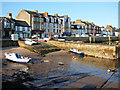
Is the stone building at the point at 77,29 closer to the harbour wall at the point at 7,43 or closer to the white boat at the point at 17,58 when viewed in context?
the harbour wall at the point at 7,43

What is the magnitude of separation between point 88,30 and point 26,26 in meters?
45.1

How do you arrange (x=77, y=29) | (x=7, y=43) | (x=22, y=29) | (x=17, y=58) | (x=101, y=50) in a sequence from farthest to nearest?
(x=77, y=29) < (x=22, y=29) < (x=7, y=43) < (x=101, y=50) < (x=17, y=58)

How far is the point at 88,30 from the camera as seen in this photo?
77.6 meters

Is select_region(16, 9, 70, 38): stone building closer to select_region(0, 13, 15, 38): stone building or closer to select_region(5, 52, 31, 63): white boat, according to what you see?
select_region(0, 13, 15, 38): stone building

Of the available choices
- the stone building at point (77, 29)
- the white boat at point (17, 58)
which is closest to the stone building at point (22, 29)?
the white boat at point (17, 58)

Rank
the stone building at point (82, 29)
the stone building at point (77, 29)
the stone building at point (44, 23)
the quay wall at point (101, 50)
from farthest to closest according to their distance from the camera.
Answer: the stone building at point (82, 29) → the stone building at point (77, 29) → the stone building at point (44, 23) → the quay wall at point (101, 50)

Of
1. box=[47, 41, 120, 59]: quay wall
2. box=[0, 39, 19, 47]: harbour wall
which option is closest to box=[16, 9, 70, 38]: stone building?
box=[0, 39, 19, 47]: harbour wall

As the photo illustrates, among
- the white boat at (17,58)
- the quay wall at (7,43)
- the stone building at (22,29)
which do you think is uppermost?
the stone building at (22,29)

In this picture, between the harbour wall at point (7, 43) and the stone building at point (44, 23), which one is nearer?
the harbour wall at point (7, 43)

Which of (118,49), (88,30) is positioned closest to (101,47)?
(118,49)

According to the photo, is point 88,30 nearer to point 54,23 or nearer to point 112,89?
point 54,23

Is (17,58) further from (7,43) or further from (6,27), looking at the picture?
(6,27)

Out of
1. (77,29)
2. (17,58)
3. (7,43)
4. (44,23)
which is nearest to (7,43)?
(7,43)

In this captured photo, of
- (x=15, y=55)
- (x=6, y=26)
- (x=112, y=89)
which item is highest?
(x=6, y=26)
